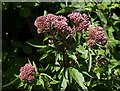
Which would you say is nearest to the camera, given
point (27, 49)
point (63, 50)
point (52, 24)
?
point (52, 24)

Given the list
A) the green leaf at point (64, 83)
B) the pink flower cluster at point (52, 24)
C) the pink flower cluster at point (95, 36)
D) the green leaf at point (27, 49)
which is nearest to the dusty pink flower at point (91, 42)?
the pink flower cluster at point (95, 36)

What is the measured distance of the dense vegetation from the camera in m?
1.93

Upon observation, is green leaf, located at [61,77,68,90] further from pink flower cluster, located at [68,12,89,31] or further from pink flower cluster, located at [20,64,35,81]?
pink flower cluster, located at [68,12,89,31]

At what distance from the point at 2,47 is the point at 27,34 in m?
0.27

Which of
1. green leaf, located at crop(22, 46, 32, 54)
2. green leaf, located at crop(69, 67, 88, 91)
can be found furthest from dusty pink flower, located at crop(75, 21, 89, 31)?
green leaf, located at crop(22, 46, 32, 54)

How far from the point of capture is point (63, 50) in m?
1.95

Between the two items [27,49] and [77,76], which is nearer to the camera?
[77,76]

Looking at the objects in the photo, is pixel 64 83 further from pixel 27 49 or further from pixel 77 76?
pixel 27 49

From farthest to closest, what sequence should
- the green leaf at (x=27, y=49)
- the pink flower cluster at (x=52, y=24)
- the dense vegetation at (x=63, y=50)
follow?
the green leaf at (x=27, y=49), the dense vegetation at (x=63, y=50), the pink flower cluster at (x=52, y=24)

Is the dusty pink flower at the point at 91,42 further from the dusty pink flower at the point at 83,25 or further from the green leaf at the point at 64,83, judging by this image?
the green leaf at the point at 64,83

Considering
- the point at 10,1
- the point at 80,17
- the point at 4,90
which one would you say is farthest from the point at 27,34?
the point at 80,17

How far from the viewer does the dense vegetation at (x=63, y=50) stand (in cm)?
193

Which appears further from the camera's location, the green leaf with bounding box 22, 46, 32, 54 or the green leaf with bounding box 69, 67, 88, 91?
the green leaf with bounding box 22, 46, 32, 54

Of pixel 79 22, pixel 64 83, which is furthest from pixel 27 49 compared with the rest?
pixel 79 22
